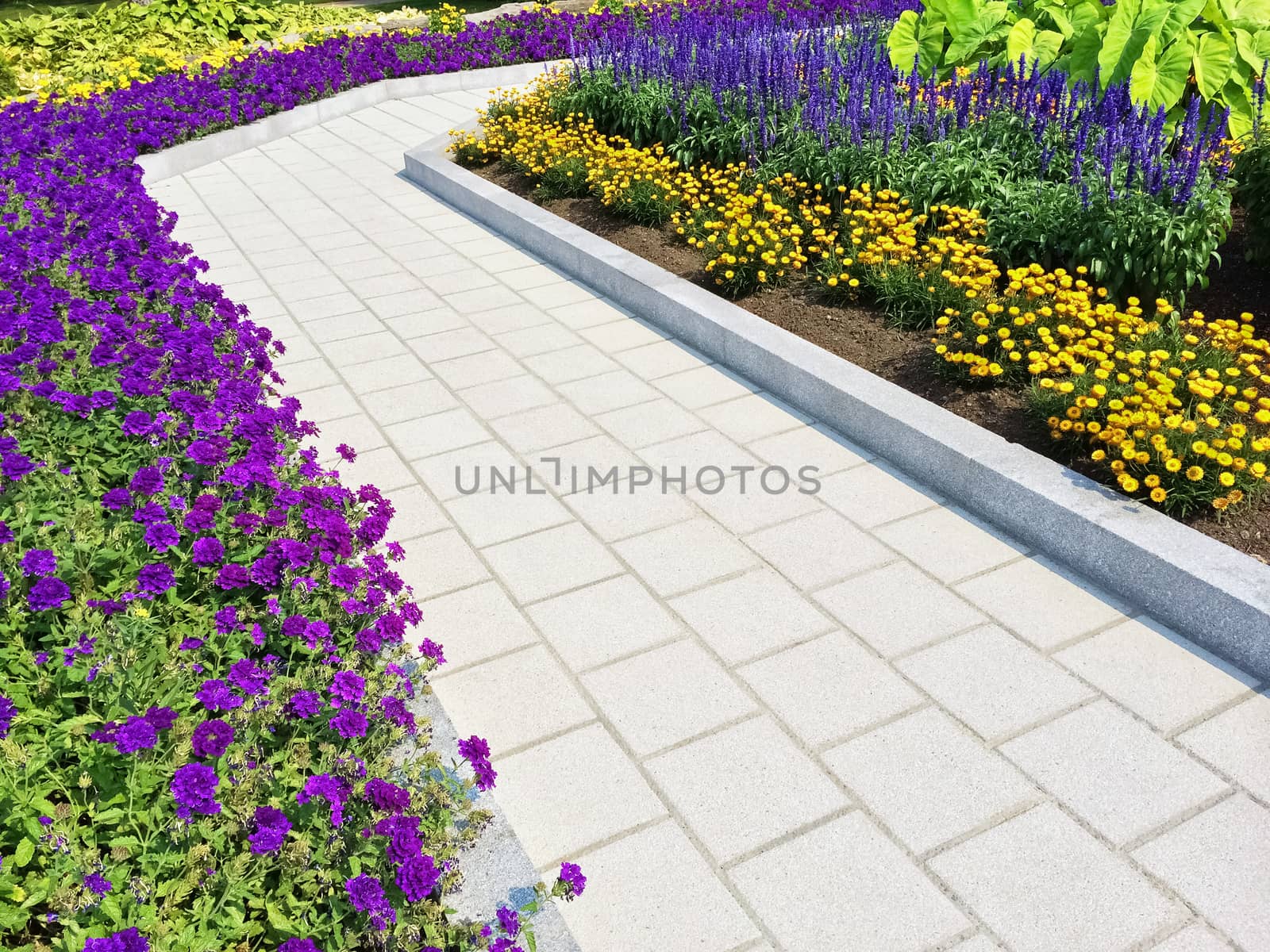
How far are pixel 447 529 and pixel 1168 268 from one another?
334 cm

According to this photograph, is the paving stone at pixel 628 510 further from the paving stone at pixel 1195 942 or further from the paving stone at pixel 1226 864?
the paving stone at pixel 1195 942

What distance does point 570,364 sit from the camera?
5.16 m

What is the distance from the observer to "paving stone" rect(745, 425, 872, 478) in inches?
164

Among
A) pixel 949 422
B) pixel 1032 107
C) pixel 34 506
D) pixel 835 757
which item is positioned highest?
pixel 1032 107

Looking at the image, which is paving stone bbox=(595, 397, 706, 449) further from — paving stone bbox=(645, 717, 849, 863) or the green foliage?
the green foliage

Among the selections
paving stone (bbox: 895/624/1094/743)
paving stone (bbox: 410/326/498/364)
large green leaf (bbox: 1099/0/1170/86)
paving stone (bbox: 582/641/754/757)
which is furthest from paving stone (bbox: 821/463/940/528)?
large green leaf (bbox: 1099/0/1170/86)

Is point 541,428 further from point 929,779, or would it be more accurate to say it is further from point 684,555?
point 929,779

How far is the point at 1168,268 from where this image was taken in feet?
14.6

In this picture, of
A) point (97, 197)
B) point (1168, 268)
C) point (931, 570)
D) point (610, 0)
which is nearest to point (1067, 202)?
point (1168, 268)

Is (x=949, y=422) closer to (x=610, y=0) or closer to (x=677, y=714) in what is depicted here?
(x=677, y=714)

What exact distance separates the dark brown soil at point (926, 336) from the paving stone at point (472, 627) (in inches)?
81.9

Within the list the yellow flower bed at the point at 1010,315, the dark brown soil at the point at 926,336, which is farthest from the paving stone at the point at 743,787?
the dark brown soil at the point at 926,336

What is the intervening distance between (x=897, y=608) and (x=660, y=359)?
225cm

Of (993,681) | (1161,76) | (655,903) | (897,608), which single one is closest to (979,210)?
(1161,76)
